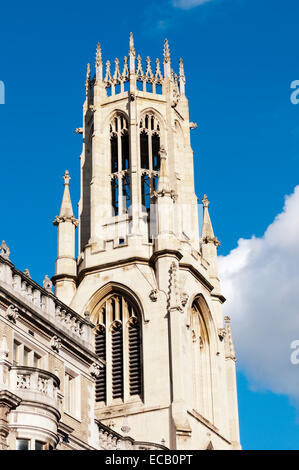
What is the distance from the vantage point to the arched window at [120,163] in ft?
237

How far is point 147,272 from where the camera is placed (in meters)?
66.8

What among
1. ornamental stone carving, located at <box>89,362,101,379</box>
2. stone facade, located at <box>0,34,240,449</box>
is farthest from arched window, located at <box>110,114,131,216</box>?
ornamental stone carving, located at <box>89,362,101,379</box>

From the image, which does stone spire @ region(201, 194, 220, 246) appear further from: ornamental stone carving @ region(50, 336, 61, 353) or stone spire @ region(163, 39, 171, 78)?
ornamental stone carving @ region(50, 336, 61, 353)

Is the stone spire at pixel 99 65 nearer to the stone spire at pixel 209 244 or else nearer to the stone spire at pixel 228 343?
the stone spire at pixel 209 244

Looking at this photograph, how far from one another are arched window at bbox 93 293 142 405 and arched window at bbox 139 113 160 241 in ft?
28.1

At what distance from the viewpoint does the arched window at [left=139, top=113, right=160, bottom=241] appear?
239 ft

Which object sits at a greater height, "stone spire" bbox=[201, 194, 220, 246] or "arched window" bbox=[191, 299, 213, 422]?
"stone spire" bbox=[201, 194, 220, 246]

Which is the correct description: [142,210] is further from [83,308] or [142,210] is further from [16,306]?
[16,306]

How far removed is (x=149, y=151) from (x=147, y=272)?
33.4 ft

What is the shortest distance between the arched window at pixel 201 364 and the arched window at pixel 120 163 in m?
8.20

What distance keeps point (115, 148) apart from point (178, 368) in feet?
60.0

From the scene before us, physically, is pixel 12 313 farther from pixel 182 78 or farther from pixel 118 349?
pixel 182 78
